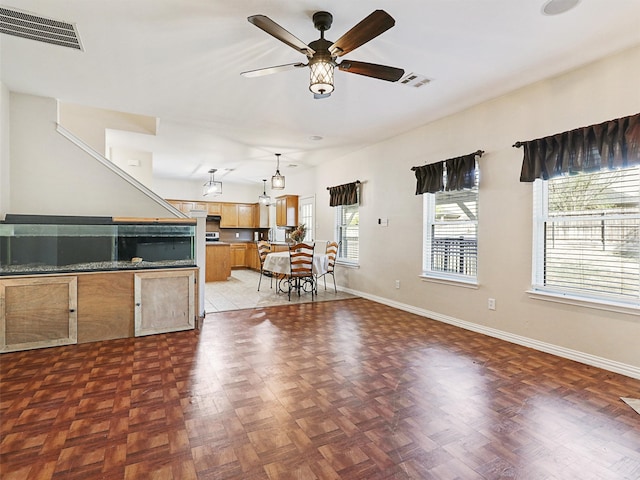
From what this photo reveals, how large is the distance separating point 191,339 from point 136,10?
2934mm

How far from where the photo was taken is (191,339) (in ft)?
11.5

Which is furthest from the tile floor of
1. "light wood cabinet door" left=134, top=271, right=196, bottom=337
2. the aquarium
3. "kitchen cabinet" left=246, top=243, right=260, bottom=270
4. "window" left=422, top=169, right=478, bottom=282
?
"kitchen cabinet" left=246, top=243, right=260, bottom=270

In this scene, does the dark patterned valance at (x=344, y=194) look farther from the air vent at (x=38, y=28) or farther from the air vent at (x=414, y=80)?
the air vent at (x=38, y=28)

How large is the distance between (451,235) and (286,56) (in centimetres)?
297

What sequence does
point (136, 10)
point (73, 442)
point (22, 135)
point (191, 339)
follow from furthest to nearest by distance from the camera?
point (22, 135), point (191, 339), point (136, 10), point (73, 442)

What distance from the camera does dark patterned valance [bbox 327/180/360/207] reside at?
5.98 meters

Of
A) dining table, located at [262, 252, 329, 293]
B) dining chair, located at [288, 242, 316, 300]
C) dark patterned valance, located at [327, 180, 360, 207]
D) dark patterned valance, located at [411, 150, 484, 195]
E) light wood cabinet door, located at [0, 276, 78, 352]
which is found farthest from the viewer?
dark patterned valance, located at [327, 180, 360, 207]

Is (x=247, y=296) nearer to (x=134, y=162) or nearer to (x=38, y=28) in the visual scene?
(x=134, y=162)

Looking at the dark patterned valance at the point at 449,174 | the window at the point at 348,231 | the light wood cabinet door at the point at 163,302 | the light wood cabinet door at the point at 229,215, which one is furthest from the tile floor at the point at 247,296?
the light wood cabinet door at the point at 229,215

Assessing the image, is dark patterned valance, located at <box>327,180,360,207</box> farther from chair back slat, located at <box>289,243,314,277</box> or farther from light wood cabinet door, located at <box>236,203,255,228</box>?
light wood cabinet door, located at <box>236,203,255,228</box>

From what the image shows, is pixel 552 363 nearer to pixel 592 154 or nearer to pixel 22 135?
pixel 592 154

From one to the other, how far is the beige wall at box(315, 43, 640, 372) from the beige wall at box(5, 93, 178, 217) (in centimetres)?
388

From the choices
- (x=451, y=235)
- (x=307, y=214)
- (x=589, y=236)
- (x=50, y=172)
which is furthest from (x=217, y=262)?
(x=589, y=236)

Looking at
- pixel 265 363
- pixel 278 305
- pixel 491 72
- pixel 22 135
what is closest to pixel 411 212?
pixel 491 72
